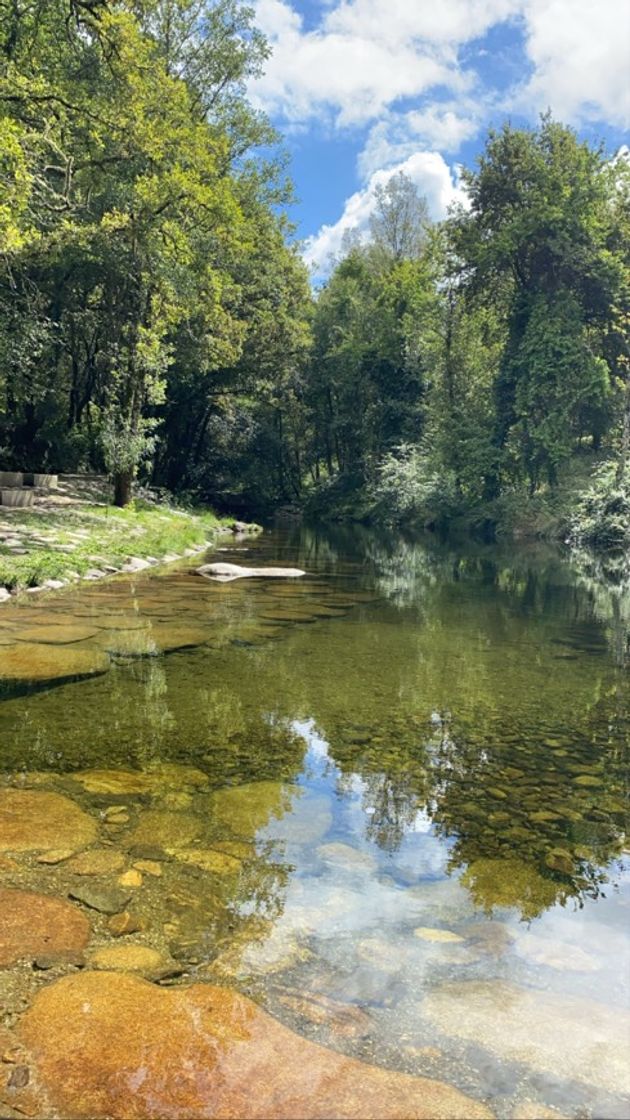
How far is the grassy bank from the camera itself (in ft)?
37.2

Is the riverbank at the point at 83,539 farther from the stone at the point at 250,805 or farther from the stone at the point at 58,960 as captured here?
the stone at the point at 58,960

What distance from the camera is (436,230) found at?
3725 centimetres

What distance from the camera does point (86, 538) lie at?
15.0 metres

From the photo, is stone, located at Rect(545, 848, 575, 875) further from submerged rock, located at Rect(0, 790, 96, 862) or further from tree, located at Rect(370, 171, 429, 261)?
tree, located at Rect(370, 171, 429, 261)

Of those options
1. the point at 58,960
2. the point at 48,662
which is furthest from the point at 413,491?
the point at 58,960

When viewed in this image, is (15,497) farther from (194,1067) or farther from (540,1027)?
(540,1027)

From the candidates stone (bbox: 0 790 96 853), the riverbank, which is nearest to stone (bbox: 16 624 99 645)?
the riverbank

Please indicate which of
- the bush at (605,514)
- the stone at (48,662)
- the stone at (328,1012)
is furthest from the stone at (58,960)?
the bush at (605,514)

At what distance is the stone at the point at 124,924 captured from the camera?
2.85 meters

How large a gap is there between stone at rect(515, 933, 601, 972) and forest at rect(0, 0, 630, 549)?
436 inches

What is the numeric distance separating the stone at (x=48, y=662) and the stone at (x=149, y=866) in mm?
3310

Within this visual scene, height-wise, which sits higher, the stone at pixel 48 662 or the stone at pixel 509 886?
the stone at pixel 509 886

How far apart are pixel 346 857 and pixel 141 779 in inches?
56.7

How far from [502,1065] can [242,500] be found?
1681 inches
